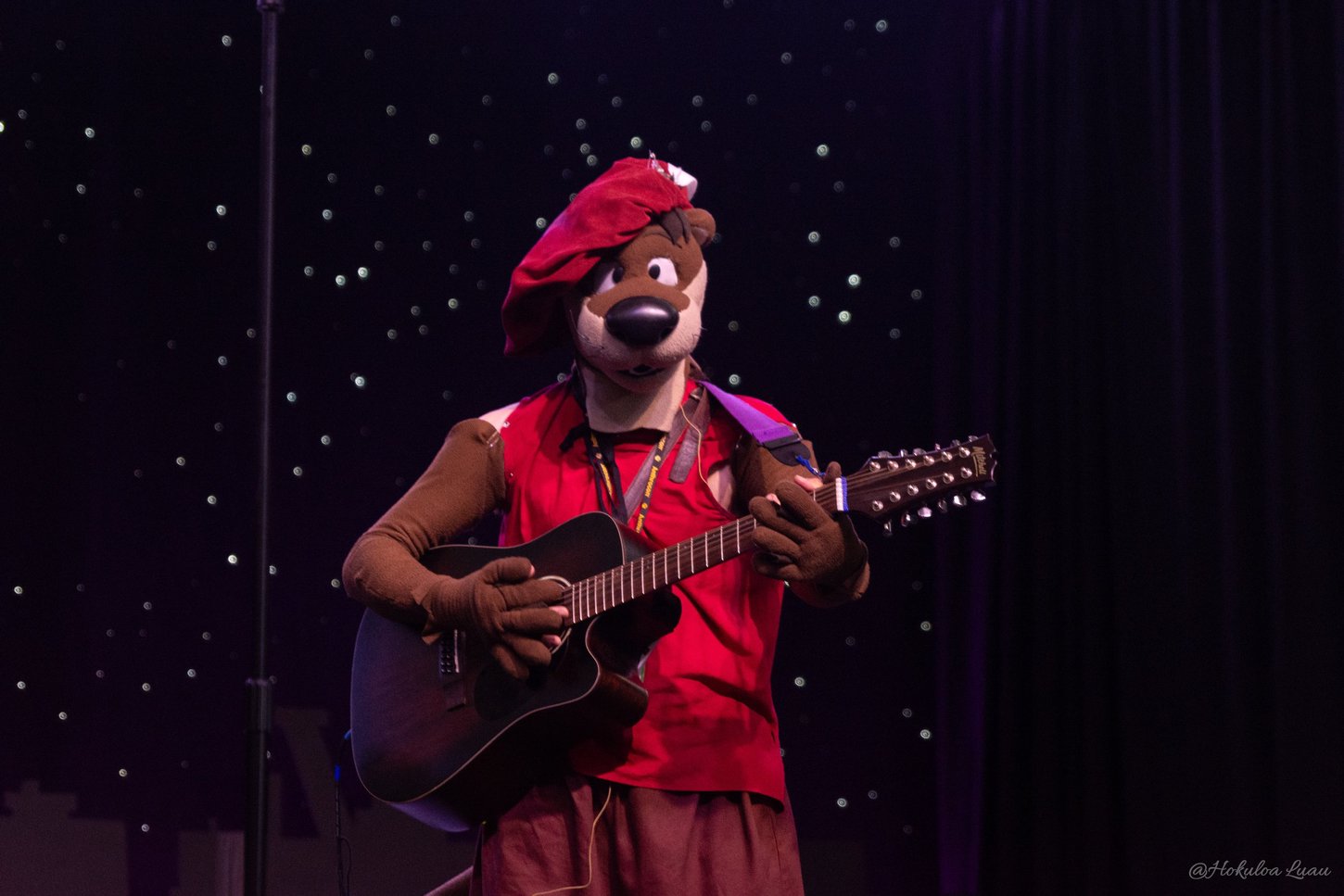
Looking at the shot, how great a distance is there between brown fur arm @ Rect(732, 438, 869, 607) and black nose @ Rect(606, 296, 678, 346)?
0.23 m

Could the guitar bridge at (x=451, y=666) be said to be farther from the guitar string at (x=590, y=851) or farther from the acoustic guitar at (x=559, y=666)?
the guitar string at (x=590, y=851)

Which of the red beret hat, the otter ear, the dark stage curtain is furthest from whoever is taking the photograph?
the dark stage curtain

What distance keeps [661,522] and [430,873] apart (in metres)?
1.46

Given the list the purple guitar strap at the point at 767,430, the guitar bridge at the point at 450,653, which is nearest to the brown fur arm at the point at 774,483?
the purple guitar strap at the point at 767,430

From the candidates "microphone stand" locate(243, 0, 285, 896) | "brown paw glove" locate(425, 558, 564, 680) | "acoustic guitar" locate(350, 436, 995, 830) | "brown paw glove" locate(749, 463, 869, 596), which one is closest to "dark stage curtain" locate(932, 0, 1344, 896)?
"acoustic guitar" locate(350, 436, 995, 830)

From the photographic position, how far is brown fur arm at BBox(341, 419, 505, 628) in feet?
6.10

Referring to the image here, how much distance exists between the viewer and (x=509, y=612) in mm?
1714

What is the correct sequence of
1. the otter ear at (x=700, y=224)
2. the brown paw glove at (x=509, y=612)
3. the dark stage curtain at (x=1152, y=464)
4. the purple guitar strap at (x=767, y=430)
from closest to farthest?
the brown paw glove at (x=509, y=612) → the purple guitar strap at (x=767, y=430) → the otter ear at (x=700, y=224) → the dark stage curtain at (x=1152, y=464)

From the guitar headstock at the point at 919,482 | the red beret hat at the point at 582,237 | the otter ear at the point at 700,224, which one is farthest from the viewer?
the otter ear at the point at 700,224

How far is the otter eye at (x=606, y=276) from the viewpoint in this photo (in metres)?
1.94

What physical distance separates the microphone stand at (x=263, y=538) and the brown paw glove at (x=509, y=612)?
53 centimetres

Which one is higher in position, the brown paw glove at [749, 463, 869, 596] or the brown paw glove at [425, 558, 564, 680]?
the brown paw glove at [749, 463, 869, 596]

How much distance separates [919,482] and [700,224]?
2.31 ft

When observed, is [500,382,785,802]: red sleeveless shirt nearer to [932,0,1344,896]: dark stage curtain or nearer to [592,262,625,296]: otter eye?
[592,262,625,296]: otter eye
